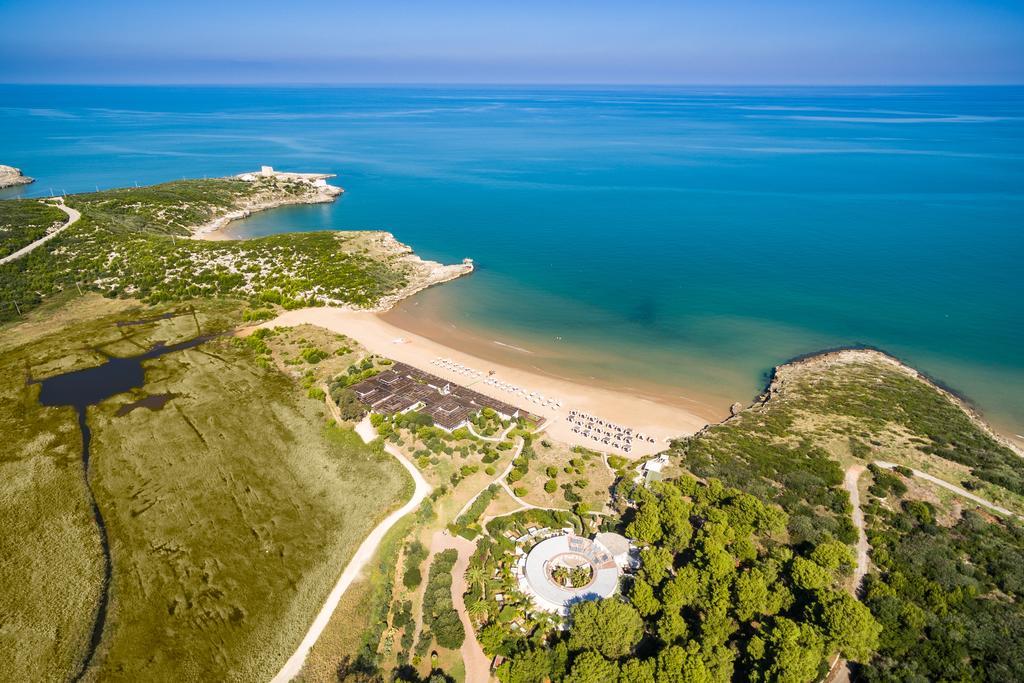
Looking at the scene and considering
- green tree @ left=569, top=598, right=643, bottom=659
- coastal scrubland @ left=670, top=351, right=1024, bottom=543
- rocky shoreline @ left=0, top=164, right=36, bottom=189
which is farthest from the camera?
rocky shoreline @ left=0, top=164, right=36, bottom=189

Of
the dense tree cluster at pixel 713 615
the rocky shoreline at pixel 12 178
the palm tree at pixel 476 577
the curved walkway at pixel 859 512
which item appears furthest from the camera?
the rocky shoreline at pixel 12 178

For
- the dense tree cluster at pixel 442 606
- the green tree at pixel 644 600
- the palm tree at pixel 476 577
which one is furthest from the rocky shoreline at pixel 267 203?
the green tree at pixel 644 600

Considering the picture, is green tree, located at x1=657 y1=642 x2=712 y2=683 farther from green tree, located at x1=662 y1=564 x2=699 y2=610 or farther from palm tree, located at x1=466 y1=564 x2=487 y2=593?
palm tree, located at x1=466 y1=564 x2=487 y2=593

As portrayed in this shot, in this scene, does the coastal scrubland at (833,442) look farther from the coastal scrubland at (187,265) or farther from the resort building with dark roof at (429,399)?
the coastal scrubland at (187,265)

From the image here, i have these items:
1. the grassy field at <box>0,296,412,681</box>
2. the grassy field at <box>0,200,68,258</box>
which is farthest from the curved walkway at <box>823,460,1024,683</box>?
the grassy field at <box>0,200,68,258</box>

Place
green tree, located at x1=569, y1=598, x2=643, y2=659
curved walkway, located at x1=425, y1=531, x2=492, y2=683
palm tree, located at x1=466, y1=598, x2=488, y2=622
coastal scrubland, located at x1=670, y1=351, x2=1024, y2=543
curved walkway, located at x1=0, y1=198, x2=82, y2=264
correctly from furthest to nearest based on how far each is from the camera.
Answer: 1. curved walkway, located at x1=0, y1=198, x2=82, y2=264
2. coastal scrubland, located at x1=670, y1=351, x2=1024, y2=543
3. palm tree, located at x1=466, y1=598, x2=488, y2=622
4. curved walkway, located at x1=425, y1=531, x2=492, y2=683
5. green tree, located at x1=569, y1=598, x2=643, y2=659

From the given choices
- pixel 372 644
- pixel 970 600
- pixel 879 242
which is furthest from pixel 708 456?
pixel 879 242
